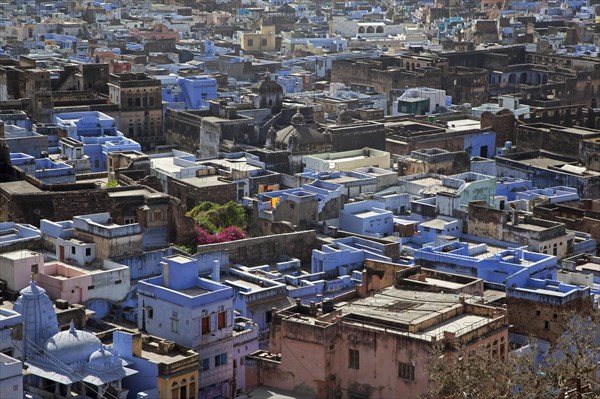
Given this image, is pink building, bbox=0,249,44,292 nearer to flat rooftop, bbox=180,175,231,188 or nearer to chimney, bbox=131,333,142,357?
chimney, bbox=131,333,142,357

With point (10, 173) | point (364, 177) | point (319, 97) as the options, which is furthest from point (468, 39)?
point (10, 173)


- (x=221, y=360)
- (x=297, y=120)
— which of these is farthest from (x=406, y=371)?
(x=297, y=120)

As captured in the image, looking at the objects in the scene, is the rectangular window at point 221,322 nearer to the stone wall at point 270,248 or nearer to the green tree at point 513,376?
the green tree at point 513,376

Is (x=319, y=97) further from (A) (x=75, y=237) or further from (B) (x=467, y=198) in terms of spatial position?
(A) (x=75, y=237)

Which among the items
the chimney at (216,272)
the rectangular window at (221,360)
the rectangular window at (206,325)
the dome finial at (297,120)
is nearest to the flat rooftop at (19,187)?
the chimney at (216,272)

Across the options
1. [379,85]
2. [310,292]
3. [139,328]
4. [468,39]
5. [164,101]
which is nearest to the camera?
[139,328]

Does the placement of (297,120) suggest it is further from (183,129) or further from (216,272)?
(216,272)

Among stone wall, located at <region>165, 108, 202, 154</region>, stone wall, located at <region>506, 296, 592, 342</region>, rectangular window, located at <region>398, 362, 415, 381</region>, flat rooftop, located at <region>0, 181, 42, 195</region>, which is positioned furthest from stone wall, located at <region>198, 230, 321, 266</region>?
stone wall, located at <region>165, 108, 202, 154</region>
